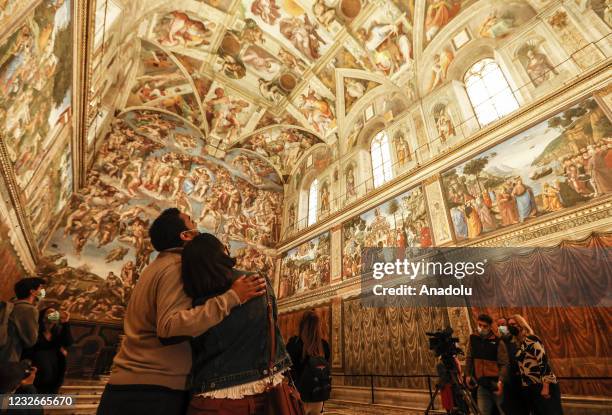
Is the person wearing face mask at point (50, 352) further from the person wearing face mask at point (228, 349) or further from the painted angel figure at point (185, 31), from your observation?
the painted angel figure at point (185, 31)

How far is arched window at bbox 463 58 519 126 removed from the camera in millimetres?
7906

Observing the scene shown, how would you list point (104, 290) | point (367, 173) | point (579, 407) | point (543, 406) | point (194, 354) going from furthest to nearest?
point (367, 173)
point (104, 290)
point (579, 407)
point (543, 406)
point (194, 354)

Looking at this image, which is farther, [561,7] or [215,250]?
[561,7]

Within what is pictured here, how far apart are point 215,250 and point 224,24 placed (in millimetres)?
13705

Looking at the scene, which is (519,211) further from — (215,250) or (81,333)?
(81,333)

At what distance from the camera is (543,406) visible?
311 centimetres

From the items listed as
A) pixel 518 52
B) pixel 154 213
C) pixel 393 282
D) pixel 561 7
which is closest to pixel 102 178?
pixel 154 213

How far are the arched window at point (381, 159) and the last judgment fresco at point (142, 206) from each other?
6.63m

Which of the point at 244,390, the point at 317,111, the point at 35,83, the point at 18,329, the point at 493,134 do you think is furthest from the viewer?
the point at 317,111

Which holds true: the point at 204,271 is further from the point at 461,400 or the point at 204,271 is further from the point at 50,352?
the point at 50,352

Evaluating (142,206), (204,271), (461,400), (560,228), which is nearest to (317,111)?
(142,206)

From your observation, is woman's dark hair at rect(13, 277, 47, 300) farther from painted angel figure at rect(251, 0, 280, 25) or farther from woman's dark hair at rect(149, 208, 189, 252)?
painted angel figure at rect(251, 0, 280, 25)

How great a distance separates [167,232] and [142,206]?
1262 cm

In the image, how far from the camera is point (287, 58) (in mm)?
13086
